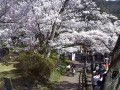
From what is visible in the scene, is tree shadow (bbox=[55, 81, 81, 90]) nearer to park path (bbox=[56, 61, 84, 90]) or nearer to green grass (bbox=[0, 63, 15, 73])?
park path (bbox=[56, 61, 84, 90])

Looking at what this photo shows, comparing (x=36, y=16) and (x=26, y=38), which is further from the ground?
(x=36, y=16)

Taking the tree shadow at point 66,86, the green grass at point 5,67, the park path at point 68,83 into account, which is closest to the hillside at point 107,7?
the park path at point 68,83

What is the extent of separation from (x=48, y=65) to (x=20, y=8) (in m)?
5.89

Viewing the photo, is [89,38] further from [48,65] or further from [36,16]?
[36,16]

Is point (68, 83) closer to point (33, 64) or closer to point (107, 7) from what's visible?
point (33, 64)

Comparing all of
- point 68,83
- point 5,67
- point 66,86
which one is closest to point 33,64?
point 66,86

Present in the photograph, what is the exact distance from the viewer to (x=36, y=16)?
16.0 m

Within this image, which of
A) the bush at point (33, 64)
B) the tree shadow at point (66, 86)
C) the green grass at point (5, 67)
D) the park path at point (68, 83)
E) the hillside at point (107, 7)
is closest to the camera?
the bush at point (33, 64)

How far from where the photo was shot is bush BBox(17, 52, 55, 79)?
18188 millimetres

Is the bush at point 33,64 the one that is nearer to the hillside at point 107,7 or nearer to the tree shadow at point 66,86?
the tree shadow at point 66,86

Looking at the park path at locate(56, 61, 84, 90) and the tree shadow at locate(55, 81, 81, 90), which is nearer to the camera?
the tree shadow at locate(55, 81, 81, 90)

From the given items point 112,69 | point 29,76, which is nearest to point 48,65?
point 29,76

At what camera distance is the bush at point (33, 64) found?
59.7ft

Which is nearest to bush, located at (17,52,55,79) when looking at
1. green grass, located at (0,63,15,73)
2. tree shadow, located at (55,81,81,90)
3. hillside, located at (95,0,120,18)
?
tree shadow, located at (55,81,81,90)
